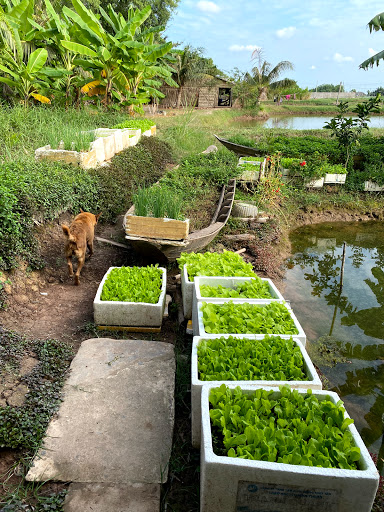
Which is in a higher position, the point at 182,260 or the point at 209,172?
the point at 209,172

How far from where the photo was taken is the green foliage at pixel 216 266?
441cm

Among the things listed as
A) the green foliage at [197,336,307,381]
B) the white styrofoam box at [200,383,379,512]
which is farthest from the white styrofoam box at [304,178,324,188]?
the white styrofoam box at [200,383,379,512]

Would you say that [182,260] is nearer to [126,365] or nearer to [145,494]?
[126,365]

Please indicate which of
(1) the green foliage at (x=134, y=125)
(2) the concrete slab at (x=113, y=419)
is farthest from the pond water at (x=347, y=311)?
(1) the green foliage at (x=134, y=125)

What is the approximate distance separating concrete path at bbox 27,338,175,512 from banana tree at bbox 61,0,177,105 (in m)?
10.2

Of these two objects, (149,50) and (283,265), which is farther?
(149,50)

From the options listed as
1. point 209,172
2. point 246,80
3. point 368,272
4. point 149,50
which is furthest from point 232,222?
point 246,80

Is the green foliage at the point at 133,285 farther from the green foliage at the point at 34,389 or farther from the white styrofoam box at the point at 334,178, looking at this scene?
the white styrofoam box at the point at 334,178

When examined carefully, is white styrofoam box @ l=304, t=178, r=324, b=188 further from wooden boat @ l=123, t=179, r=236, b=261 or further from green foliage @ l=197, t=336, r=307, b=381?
green foliage @ l=197, t=336, r=307, b=381

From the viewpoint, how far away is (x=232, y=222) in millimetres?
8977

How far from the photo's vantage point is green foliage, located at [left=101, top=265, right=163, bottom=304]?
4.34m

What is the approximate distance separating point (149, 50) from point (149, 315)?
11.9 metres

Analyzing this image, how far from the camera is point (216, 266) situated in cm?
467

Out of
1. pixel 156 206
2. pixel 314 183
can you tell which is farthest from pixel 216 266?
pixel 314 183
